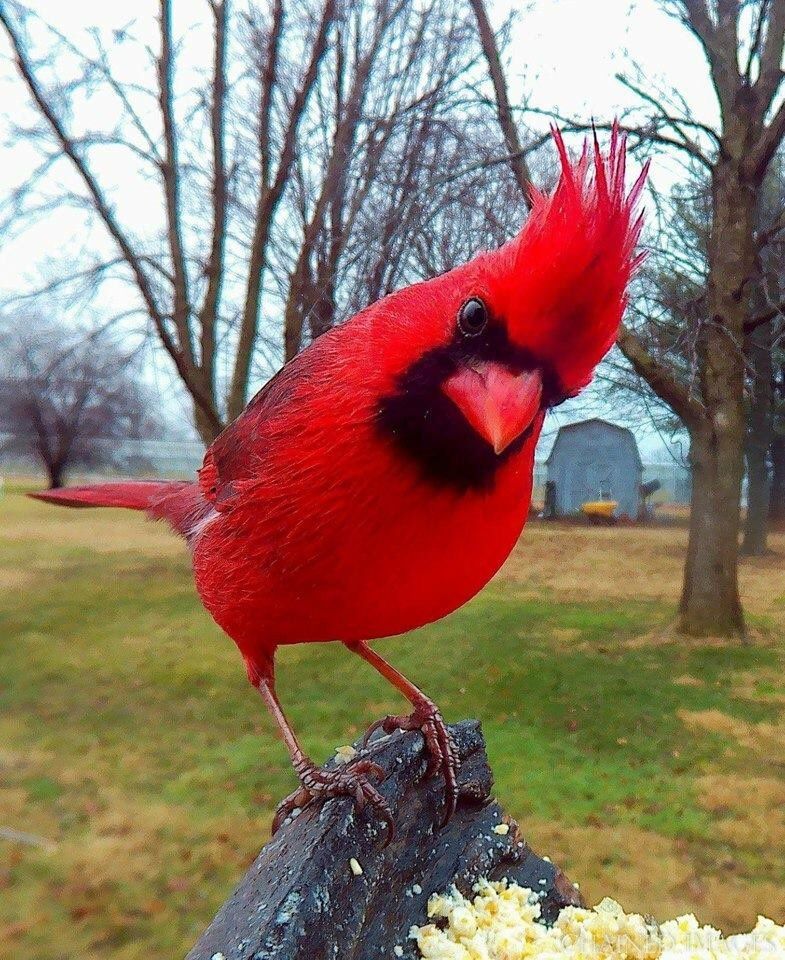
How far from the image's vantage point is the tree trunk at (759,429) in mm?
1952

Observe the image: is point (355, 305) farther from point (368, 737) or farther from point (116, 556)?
point (116, 556)

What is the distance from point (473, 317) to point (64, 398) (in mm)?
2050

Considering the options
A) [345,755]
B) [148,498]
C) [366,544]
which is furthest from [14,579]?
[366,544]

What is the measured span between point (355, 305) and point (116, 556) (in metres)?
→ 1.32

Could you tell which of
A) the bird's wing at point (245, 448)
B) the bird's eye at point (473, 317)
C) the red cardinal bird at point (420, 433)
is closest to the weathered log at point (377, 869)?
the red cardinal bird at point (420, 433)

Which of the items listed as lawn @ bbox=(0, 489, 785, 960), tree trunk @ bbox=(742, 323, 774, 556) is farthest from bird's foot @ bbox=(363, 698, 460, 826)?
tree trunk @ bbox=(742, 323, 774, 556)

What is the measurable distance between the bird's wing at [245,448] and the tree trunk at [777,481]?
1.77m

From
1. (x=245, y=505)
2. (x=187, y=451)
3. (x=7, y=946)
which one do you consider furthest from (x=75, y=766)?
(x=245, y=505)

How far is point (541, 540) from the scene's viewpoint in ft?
5.62

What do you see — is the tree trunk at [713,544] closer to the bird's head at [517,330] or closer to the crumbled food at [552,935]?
the crumbled food at [552,935]

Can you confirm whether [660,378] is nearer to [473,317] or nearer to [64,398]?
[473,317]

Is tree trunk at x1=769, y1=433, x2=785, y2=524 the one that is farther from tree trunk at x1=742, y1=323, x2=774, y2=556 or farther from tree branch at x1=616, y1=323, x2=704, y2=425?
tree branch at x1=616, y1=323, x2=704, y2=425

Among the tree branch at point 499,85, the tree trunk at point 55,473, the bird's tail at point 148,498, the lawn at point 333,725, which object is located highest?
the tree branch at point 499,85

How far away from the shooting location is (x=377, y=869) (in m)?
0.62
